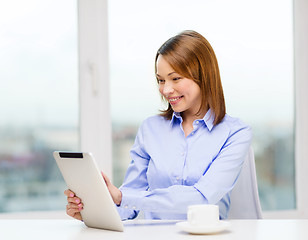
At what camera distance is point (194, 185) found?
5.42 ft

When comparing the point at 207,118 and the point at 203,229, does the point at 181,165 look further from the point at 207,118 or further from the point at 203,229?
the point at 203,229

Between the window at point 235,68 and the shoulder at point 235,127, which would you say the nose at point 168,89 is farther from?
the window at point 235,68

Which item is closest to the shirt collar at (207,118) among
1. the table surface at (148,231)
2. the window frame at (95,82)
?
the table surface at (148,231)

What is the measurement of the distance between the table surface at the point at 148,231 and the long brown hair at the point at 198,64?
0.56 meters

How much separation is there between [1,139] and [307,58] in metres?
1.95

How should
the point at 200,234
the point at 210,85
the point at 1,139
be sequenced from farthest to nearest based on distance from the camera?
the point at 1,139
the point at 210,85
the point at 200,234

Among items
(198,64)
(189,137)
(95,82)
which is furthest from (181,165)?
(95,82)

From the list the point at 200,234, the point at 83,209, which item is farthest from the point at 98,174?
the point at 200,234

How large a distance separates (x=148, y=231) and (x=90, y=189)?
0.66ft

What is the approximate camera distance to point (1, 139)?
2.73m

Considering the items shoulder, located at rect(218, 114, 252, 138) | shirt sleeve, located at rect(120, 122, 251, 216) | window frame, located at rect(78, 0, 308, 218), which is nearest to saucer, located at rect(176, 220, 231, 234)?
shirt sleeve, located at rect(120, 122, 251, 216)

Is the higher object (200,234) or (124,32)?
(124,32)

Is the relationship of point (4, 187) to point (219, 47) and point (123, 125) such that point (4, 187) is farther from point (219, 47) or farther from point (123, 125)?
point (219, 47)

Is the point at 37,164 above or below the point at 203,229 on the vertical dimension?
below
